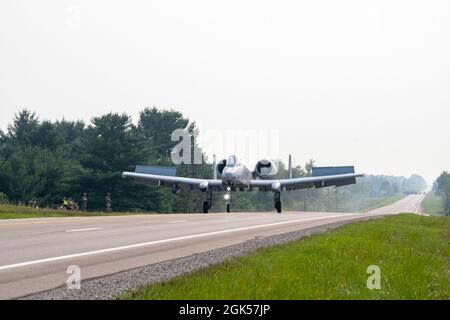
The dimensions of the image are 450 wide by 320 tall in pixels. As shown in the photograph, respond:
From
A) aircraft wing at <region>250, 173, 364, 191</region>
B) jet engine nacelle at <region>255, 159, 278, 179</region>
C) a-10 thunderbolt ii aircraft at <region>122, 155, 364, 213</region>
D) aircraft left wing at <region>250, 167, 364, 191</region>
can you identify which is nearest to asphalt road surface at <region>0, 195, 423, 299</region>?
a-10 thunderbolt ii aircraft at <region>122, 155, 364, 213</region>

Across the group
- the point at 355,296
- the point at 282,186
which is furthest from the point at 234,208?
the point at 355,296

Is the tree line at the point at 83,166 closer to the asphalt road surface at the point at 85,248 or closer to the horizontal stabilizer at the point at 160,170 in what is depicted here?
the horizontal stabilizer at the point at 160,170

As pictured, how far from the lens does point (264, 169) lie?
44781mm

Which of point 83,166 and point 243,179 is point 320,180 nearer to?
point 243,179

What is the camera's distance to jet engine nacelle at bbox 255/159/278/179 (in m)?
44.7

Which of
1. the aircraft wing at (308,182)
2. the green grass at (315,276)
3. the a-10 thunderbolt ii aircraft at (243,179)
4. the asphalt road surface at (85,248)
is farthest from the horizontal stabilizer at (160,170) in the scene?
the green grass at (315,276)

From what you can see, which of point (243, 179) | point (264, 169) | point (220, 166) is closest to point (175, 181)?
point (220, 166)

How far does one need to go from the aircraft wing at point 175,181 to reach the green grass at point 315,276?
28.1 m

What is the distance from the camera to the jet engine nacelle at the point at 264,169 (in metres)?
44.7

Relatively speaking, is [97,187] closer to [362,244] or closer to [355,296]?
[362,244]

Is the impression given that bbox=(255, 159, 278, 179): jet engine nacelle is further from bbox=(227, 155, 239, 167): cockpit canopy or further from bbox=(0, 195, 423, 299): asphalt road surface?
bbox=(0, 195, 423, 299): asphalt road surface

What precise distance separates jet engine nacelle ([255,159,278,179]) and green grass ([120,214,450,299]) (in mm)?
30297

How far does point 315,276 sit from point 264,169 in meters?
35.7

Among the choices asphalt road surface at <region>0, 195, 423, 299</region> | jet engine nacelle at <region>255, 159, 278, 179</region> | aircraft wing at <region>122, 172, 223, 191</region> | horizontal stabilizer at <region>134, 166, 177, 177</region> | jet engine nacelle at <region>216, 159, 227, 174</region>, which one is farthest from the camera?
horizontal stabilizer at <region>134, 166, 177, 177</region>
